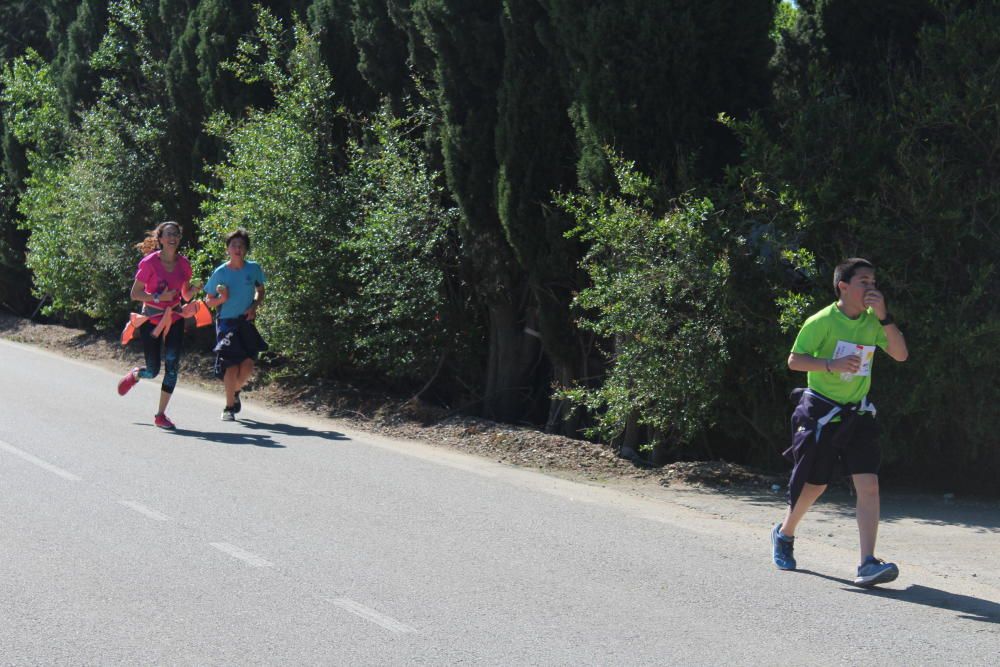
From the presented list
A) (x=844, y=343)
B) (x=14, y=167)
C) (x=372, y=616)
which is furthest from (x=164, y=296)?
(x=14, y=167)

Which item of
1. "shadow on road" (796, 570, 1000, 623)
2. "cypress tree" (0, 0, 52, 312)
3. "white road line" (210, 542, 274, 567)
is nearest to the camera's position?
"shadow on road" (796, 570, 1000, 623)

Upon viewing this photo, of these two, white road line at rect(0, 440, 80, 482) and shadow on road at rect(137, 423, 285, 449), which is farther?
shadow on road at rect(137, 423, 285, 449)

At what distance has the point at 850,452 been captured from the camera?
664cm

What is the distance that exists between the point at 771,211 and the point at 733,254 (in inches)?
18.1

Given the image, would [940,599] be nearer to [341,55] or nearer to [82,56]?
Result: [341,55]

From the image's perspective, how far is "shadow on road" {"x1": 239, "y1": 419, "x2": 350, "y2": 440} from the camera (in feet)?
39.9

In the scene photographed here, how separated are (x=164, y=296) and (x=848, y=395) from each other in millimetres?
7741

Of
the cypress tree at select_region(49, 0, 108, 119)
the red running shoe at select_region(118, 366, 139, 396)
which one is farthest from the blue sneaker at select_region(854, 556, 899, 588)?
the cypress tree at select_region(49, 0, 108, 119)

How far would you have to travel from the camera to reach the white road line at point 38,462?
9266 mm

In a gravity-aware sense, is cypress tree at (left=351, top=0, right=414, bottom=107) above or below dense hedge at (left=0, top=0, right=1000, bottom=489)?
above

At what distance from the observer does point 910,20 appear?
9.83 metres

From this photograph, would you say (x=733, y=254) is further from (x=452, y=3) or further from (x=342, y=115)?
(x=342, y=115)

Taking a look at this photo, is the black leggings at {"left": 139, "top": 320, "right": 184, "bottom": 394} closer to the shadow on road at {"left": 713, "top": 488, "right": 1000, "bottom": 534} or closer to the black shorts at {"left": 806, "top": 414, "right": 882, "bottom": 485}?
the shadow on road at {"left": 713, "top": 488, "right": 1000, "bottom": 534}

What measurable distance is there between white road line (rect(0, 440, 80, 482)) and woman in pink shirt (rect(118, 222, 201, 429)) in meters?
1.78
